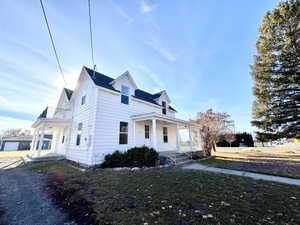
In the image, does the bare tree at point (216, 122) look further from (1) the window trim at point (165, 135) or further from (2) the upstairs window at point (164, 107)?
(1) the window trim at point (165, 135)

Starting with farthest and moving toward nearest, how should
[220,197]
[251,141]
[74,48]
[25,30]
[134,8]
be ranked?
[251,141] < [74,48] < [134,8] < [25,30] < [220,197]

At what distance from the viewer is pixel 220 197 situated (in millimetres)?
3502

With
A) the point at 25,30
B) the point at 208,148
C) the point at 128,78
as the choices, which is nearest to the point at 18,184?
the point at 25,30

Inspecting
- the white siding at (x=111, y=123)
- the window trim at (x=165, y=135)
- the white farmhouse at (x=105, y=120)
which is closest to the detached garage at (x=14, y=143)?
A: the white farmhouse at (x=105, y=120)

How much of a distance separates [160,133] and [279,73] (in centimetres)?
1344

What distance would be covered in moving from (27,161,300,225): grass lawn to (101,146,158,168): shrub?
3.14m

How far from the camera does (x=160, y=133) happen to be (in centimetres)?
1283

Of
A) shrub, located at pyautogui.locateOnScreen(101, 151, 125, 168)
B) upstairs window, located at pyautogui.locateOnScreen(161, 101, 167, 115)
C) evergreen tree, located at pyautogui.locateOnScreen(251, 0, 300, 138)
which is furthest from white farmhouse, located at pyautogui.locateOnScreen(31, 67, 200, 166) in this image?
evergreen tree, located at pyautogui.locateOnScreen(251, 0, 300, 138)

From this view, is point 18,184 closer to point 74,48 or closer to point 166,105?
point 74,48

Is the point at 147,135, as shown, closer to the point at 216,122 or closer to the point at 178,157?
the point at 178,157

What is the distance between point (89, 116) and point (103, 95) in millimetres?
1793

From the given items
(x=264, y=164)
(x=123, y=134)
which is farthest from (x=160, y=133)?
(x=264, y=164)

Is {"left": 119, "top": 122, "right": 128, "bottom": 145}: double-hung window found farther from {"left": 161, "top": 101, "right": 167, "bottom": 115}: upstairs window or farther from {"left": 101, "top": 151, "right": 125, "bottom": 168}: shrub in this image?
{"left": 161, "top": 101, "right": 167, "bottom": 115}: upstairs window

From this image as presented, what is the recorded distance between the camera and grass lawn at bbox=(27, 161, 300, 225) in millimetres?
2492
